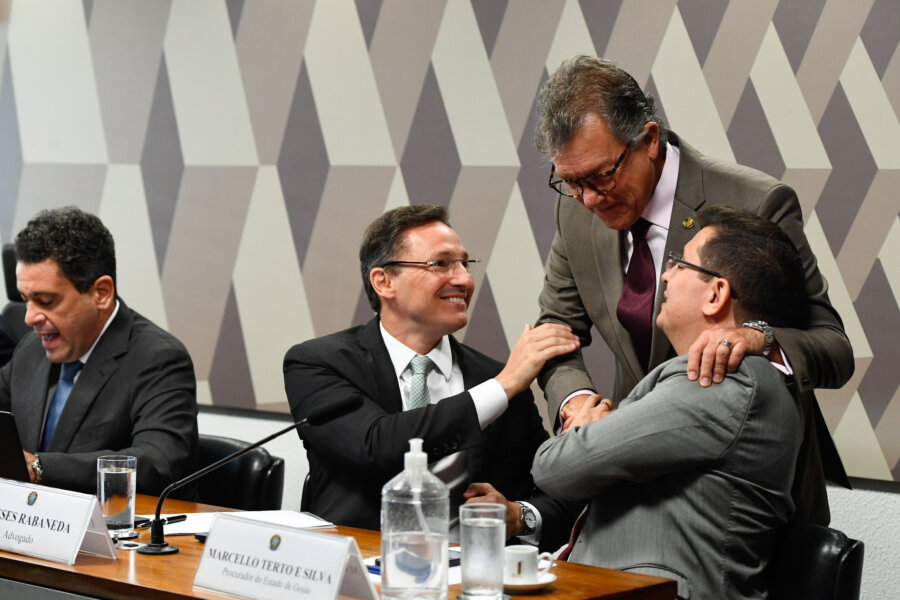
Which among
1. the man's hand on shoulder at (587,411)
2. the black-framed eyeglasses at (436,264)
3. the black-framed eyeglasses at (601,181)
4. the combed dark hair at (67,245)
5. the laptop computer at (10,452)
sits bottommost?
the laptop computer at (10,452)

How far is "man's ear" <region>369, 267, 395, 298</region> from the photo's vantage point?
8.77ft

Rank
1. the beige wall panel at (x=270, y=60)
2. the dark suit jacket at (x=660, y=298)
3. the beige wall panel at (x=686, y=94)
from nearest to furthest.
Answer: the dark suit jacket at (x=660, y=298), the beige wall panel at (x=686, y=94), the beige wall panel at (x=270, y=60)

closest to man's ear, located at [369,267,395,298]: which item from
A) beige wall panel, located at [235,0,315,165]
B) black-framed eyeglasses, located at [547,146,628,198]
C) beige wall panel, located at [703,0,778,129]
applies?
black-framed eyeglasses, located at [547,146,628,198]

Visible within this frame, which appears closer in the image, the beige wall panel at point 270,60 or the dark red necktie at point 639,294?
the dark red necktie at point 639,294

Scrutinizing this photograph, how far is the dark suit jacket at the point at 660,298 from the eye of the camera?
2.13m

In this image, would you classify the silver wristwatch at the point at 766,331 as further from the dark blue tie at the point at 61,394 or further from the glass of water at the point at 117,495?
the dark blue tie at the point at 61,394

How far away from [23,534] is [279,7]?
8.64 ft

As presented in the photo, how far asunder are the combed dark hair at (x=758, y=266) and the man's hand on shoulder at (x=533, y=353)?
476 mm

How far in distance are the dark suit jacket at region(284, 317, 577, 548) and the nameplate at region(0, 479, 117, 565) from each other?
65 centimetres

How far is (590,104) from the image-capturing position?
221cm

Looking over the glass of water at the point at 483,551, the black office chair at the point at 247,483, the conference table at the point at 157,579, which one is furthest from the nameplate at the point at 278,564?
the black office chair at the point at 247,483

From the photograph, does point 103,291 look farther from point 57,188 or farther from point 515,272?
point 57,188

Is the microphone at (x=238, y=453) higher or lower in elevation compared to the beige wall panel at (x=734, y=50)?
lower

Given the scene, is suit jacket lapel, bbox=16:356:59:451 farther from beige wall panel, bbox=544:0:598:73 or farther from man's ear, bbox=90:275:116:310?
beige wall panel, bbox=544:0:598:73
